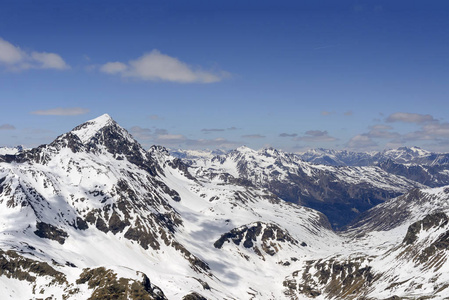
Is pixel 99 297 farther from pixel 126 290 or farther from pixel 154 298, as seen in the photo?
pixel 154 298

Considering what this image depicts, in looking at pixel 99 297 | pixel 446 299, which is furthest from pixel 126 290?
pixel 446 299

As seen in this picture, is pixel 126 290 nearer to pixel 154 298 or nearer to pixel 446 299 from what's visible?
pixel 154 298

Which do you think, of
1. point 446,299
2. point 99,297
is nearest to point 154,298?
point 99,297

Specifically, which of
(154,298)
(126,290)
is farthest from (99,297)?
(154,298)

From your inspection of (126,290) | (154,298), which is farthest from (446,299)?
(126,290)

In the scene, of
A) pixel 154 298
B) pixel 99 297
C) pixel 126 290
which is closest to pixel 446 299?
pixel 154 298

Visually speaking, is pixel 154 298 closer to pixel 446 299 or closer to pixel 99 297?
pixel 99 297
